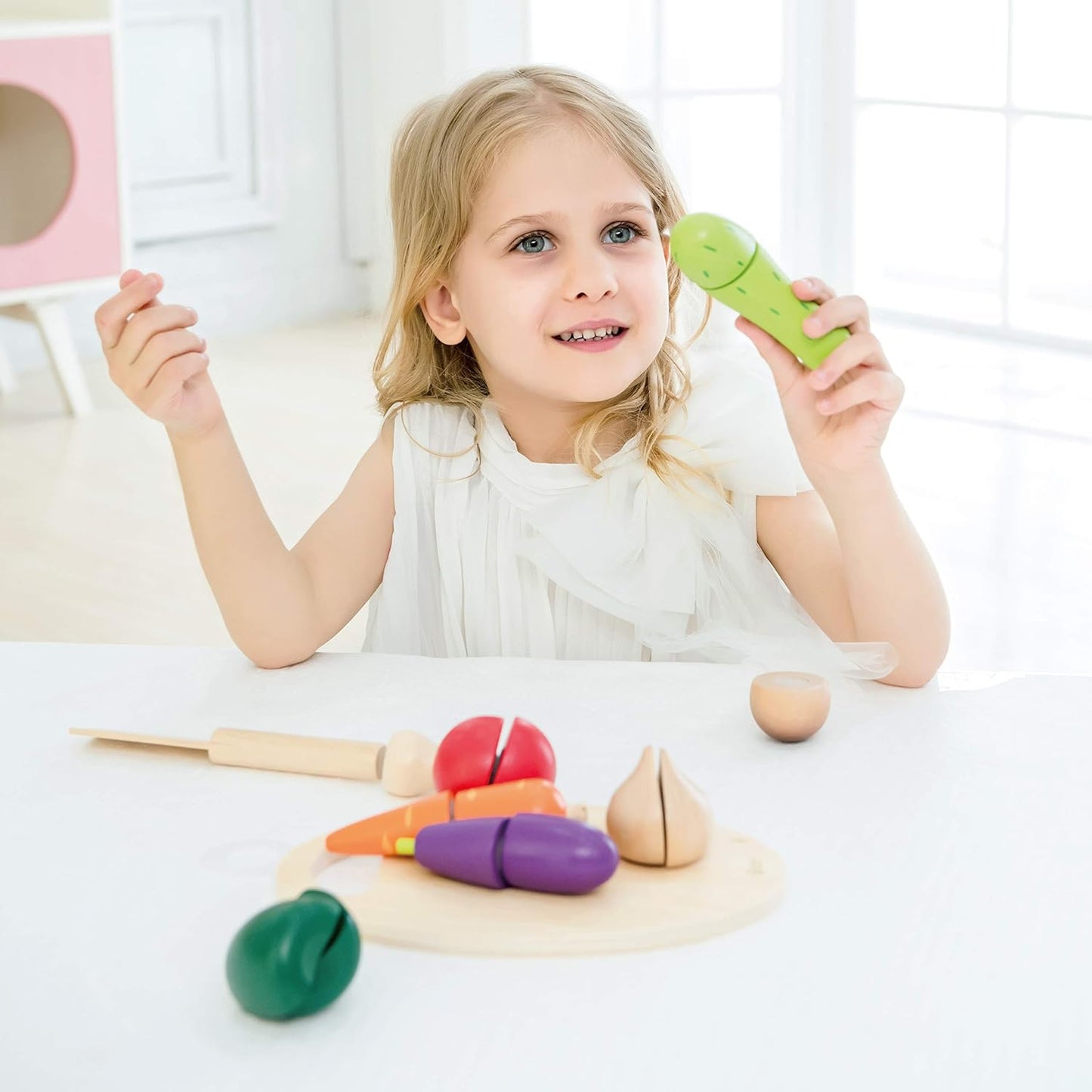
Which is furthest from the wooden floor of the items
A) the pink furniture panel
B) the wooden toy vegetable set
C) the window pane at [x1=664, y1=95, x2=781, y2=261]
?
the wooden toy vegetable set

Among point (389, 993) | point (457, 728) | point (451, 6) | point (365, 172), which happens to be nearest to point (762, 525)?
point (457, 728)

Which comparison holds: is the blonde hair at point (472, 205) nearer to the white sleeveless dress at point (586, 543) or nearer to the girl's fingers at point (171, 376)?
the white sleeveless dress at point (586, 543)

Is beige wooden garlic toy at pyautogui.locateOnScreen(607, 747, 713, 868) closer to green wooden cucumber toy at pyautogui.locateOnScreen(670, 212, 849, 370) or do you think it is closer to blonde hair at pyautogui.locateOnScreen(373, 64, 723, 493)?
green wooden cucumber toy at pyautogui.locateOnScreen(670, 212, 849, 370)

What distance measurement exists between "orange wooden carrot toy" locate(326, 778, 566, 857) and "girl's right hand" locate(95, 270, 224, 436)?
355 mm

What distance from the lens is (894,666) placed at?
2.60ft

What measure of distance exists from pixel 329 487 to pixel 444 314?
4.76 feet

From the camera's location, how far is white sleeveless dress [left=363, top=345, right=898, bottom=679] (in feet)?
3.42

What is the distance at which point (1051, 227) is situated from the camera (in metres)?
3.32

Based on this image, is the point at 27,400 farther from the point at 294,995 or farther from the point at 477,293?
the point at 294,995

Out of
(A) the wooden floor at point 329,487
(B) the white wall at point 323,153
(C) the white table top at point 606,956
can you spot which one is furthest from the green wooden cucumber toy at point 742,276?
(B) the white wall at point 323,153

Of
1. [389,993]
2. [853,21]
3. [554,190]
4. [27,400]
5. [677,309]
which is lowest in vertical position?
[27,400]

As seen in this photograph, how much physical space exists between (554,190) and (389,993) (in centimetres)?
63

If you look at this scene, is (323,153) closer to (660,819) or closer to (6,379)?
(6,379)

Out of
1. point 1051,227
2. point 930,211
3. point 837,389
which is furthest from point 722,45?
point 837,389
